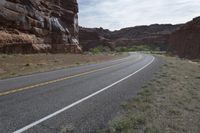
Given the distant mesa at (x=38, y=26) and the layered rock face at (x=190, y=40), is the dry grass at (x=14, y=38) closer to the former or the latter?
the distant mesa at (x=38, y=26)

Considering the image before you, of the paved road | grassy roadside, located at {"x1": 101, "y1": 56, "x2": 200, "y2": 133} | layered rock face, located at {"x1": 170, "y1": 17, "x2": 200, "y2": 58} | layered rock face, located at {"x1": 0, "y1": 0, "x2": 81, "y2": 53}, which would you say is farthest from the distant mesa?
grassy roadside, located at {"x1": 101, "y1": 56, "x2": 200, "y2": 133}

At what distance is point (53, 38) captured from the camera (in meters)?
46.8

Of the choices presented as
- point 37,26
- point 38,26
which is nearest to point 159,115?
point 37,26

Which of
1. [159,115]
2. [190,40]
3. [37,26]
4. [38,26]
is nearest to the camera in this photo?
[159,115]

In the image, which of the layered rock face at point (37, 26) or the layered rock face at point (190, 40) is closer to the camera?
the layered rock face at point (37, 26)

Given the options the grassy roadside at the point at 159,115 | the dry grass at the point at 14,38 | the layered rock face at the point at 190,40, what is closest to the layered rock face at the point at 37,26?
the dry grass at the point at 14,38

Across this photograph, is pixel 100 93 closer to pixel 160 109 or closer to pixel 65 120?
pixel 160 109

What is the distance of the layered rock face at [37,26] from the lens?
34.6 meters

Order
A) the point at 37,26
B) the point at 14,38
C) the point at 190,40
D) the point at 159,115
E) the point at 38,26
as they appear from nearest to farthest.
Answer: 1. the point at 159,115
2. the point at 14,38
3. the point at 37,26
4. the point at 38,26
5. the point at 190,40

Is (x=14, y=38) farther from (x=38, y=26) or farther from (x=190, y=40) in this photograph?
(x=190, y=40)

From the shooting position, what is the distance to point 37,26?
42.1 meters

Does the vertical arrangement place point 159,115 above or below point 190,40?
above

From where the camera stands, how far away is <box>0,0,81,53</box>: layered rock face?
3459cm

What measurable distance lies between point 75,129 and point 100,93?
4660mm
